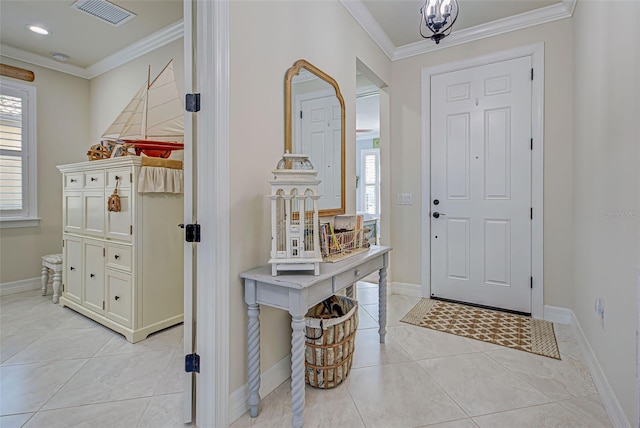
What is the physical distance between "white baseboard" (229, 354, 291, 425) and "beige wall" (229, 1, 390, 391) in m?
0.03

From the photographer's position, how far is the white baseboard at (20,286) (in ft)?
11.3

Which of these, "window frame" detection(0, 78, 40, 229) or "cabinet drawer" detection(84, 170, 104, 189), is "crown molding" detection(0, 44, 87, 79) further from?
"cabinet drawer" detection(84, 170, 104, 189)

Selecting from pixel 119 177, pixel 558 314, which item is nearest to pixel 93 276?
pixel 119 177

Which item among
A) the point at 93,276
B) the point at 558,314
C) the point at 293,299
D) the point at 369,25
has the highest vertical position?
the point at 369,25

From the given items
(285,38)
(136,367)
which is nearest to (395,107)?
(285,38)

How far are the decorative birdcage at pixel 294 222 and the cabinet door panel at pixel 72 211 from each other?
92.5 inches

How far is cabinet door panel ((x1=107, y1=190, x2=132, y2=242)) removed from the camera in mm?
2354

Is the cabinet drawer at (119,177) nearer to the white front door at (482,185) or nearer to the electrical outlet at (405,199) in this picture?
the electrical outlet at (405,199)

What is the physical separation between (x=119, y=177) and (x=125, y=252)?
583 millimetres

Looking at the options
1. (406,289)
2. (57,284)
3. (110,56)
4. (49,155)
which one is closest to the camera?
(57,284)

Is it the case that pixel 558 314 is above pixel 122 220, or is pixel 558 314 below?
below

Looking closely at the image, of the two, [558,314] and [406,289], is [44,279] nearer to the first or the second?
[406,289]

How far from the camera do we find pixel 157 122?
8.57ft

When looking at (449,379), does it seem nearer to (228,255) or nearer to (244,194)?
(228,255)
